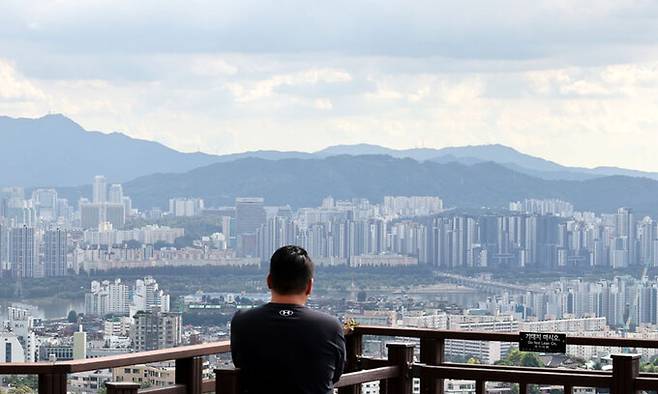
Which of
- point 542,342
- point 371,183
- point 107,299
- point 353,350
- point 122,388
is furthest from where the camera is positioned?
point 371,183

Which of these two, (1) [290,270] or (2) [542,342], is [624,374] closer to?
(2) [542,342]

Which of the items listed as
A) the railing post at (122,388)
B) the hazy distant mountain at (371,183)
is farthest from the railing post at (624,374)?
the hazy distant mountain at (371,183)

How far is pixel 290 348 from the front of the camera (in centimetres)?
407

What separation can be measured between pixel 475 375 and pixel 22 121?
129 metres

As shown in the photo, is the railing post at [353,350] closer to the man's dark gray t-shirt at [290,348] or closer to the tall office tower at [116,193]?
the man's dark gray t-shirt at [290,348]

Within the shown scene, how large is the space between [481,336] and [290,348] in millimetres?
2576

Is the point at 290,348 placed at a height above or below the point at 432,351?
above

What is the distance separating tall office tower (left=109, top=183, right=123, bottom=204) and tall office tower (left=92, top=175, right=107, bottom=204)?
55cm

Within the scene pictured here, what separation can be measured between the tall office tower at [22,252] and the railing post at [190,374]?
288 ft

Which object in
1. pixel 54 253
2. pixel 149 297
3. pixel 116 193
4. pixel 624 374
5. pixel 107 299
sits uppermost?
pixel 116 193

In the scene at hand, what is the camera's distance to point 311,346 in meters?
4.06

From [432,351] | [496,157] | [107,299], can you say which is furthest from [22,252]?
[432,351]

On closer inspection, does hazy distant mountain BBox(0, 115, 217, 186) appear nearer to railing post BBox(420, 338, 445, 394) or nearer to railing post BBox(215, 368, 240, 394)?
railing post BBox(420, 338, 445, 394)

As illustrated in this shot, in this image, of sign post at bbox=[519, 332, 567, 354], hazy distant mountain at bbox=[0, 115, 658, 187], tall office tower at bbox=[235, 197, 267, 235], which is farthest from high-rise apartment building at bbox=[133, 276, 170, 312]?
sign post at bbox=[519, 332, 567, 354]
